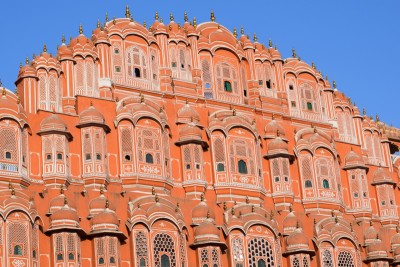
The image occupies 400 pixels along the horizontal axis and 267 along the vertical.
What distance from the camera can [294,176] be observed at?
57.0 m

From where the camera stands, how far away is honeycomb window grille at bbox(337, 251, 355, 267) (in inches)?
2127

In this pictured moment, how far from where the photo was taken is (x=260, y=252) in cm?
5106

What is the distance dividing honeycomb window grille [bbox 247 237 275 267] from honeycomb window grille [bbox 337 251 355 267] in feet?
14.9

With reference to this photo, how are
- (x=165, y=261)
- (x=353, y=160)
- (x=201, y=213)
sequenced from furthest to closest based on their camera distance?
(x=353, y=160) < (x=201, y=213) < (x=165, y=261)

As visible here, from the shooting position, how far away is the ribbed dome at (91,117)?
50.8 m

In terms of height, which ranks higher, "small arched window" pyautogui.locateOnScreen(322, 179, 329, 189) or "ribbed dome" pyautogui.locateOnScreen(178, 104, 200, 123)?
"ribbed dome" pyautogui.locateOnScreen(178, 104, 200, 123)

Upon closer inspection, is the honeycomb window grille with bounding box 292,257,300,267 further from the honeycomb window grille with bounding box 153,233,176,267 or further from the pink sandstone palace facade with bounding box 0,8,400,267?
the honeycomb window grille with bounding box 153,233,176,267

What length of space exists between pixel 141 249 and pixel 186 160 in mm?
7085

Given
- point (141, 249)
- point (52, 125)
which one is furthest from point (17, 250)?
point (52, 125)

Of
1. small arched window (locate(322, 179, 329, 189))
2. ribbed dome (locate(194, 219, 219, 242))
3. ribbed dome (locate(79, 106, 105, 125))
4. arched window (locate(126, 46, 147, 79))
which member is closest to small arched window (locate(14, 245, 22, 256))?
ribbed dome (locate(79, 106, 105, 125))

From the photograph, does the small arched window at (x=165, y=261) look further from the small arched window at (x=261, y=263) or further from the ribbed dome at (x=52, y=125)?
the ribbed dome at (x=52, y=125)

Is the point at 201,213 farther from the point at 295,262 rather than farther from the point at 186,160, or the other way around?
the point at 295,262

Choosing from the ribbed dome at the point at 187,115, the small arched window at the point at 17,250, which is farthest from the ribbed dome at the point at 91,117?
the small arched window at the point at 17,250

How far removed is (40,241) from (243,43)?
1927 centimetres
